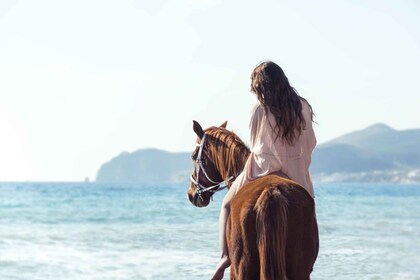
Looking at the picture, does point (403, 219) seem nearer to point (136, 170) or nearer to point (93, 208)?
point (93, 208)

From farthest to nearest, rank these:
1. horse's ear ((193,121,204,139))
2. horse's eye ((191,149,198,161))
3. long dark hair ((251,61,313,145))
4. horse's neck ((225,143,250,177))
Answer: horse's eye ((191,149,198,161)) → horse's ear ((193,121,204,139)) → horse's neck ((225,143,250,177)) → long dark hair ((251,61,313,145))

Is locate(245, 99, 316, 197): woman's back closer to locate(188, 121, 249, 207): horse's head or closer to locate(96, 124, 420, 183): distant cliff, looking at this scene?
locate(188, 121, 249, 207): horse's head

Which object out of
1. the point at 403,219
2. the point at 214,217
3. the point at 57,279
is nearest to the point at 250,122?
the point at 57,279

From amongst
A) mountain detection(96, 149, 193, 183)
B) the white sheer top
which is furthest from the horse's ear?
mountain detection(96, 149, 193, 183)

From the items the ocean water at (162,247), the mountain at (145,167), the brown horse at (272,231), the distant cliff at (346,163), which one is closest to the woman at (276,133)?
the brown horse at (272,231)

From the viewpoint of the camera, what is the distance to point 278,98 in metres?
5.16

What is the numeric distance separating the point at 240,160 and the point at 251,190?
2.63 ft

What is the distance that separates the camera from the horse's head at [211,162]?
576 centimetres

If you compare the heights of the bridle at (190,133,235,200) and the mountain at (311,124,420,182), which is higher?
the mountain at (311,124,420,182)

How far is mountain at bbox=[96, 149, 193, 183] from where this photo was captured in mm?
145000

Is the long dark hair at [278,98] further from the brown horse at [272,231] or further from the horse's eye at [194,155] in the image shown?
the horse's eye at [194,155]

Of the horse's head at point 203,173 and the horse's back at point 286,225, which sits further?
the horse's head at point 203,173

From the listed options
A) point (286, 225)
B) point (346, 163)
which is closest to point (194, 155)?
point (286, 225)

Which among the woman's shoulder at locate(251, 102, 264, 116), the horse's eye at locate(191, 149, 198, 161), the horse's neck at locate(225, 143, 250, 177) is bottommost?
the horse's neck at locate(225, 143, 250, 177)
